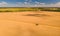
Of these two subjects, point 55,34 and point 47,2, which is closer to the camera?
point 55,34

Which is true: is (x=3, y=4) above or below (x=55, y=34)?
above

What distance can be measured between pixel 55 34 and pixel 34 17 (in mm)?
169

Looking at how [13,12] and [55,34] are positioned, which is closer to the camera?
[55,34]

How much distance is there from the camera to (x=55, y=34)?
57 cm

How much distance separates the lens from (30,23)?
2.08 feet

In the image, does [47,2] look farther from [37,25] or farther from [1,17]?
[1,17]

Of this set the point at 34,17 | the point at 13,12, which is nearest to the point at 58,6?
the point at 34,17

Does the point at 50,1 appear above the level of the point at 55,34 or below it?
above

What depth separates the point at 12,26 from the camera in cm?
63

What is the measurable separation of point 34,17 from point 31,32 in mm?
111

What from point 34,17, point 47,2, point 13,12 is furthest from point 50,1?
point 13,12

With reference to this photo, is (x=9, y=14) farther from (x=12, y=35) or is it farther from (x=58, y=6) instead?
(x=58, y=6)

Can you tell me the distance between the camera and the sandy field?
591 mm

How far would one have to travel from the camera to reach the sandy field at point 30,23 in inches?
23.3
